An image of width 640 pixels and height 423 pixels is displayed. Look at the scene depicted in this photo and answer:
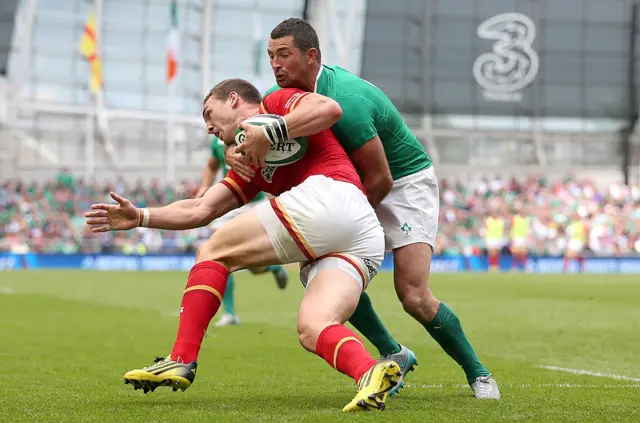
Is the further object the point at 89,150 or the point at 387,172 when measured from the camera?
the point at 89,150

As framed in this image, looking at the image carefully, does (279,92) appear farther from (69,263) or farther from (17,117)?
(17,117)

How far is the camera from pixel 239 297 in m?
17.6

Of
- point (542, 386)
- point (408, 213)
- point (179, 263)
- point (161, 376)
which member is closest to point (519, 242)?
point (179, 263)

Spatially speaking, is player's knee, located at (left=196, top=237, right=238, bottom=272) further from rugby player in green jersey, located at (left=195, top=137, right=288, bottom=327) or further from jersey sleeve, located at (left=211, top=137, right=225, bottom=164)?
jersey sleeve, located at (left=211, top=137, right=225, bottom=164)

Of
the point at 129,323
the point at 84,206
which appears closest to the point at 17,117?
the point at 84,206

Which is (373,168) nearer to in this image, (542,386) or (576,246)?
(542,386)

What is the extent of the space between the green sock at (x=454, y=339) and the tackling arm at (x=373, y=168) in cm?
85

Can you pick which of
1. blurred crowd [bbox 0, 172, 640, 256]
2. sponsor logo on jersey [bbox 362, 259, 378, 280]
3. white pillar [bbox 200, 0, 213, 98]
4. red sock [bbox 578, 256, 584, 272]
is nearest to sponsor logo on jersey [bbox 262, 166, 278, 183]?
sponsor logo on jersey [bbox 362, 259, 378, 280]

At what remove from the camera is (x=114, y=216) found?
5.61m

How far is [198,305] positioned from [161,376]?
0.43m

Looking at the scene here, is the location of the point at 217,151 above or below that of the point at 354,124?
below

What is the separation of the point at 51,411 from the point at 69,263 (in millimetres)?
28508

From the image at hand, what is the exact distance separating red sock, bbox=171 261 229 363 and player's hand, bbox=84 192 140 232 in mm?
506

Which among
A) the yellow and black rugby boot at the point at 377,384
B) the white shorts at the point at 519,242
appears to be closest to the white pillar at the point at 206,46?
the white shorts at the point at 519,242
